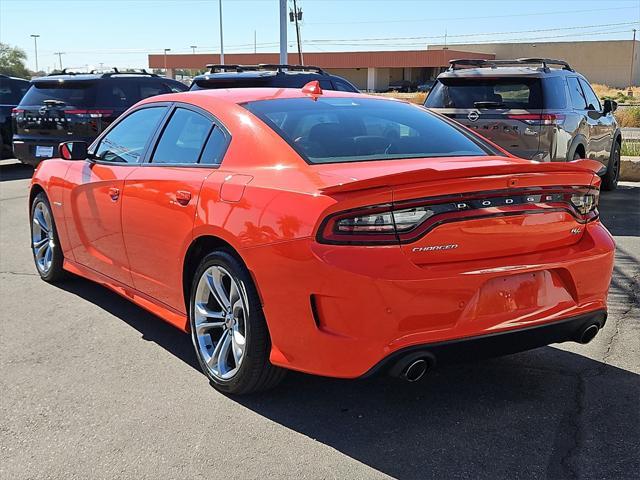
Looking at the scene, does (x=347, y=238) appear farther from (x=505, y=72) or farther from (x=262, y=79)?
(x=262, y=79)

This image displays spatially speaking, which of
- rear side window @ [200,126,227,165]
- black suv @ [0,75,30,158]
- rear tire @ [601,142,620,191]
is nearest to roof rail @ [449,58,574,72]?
rear tire @ [601,142,620,191]

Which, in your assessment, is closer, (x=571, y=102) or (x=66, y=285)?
(x=66, y=285)

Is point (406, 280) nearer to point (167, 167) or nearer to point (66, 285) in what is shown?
point (167, 167)

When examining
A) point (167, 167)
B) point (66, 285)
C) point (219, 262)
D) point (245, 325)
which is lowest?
point (66, 285)

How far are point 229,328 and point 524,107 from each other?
19.4 ft

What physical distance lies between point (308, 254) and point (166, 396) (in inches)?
50.8

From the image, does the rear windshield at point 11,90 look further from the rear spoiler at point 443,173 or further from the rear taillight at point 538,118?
the rear spoiler at point 443,173

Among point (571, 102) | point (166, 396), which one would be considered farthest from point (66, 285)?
point (571, 102)

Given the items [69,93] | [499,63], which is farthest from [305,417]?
[69,93]

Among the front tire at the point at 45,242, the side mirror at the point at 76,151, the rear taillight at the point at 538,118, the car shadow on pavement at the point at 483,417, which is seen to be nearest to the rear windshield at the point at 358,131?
the car shadow on pavement at the point at 483,417

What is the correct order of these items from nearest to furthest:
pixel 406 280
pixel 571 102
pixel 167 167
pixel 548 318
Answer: pixel 406 280
pixel 548 318
pixel 167 167
pixel 571 102

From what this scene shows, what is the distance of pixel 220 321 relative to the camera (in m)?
3.90

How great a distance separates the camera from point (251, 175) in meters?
3.64

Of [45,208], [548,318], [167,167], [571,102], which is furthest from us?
[571,102]
